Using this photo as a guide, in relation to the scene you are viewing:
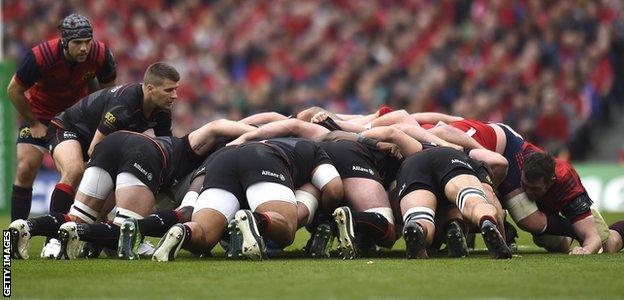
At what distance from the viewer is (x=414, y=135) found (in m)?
11.2

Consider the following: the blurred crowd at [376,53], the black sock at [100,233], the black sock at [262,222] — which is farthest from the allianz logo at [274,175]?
the blurred crowd at [376,53]

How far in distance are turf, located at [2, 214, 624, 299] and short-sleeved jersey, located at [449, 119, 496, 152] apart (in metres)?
1.62

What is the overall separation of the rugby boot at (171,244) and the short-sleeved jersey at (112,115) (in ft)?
6.64

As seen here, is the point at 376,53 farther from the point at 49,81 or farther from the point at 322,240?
the point at 322,240

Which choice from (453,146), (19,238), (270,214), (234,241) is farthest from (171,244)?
(453,146)

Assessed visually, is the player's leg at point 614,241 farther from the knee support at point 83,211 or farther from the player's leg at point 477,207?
the knee support at point 83,211

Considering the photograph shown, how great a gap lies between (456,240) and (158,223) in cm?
244

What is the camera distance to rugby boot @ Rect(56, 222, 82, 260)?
Result: 9.69 metres

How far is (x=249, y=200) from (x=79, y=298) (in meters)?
2.85

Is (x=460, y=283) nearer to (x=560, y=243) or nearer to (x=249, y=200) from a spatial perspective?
(x=249, y=200)

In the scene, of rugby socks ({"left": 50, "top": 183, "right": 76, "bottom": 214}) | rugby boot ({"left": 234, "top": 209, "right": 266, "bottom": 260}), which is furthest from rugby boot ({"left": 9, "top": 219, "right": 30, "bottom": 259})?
rugby boot ({"left": 234, "top": 209, "right": 266, "bottom": 260})

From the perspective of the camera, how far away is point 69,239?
32.0ft

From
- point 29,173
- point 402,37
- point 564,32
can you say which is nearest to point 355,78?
point 402,37

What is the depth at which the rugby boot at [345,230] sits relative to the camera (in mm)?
9758
